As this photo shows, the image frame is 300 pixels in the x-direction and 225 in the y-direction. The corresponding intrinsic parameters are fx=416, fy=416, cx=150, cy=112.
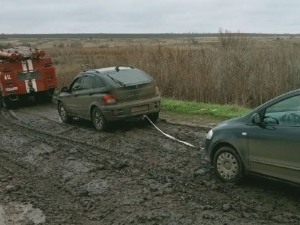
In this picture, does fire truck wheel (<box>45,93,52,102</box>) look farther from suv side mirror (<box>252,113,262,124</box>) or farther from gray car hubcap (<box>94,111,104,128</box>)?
suv side mirror (<box>252,113,262,124</box>)

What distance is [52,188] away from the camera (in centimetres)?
724

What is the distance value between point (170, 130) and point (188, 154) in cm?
256

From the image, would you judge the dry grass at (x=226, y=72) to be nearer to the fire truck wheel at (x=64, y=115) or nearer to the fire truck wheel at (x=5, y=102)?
the fire truck wheel at (x=64, y=115)

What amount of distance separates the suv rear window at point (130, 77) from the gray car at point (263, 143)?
492 cm

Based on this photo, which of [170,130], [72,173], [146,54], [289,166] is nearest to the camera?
[289,166]

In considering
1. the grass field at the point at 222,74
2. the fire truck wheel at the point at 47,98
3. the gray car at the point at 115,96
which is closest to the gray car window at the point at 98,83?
the gray car at the point at 115,96

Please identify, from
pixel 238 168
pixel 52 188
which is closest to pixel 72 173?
pixel 52 188

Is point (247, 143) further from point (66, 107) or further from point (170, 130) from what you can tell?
point (66, 107)

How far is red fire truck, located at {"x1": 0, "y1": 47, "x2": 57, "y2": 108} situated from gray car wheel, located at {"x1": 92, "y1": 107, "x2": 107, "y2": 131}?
308 inches

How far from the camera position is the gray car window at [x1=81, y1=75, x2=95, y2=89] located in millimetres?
12053

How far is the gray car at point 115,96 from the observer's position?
1120 centimetres

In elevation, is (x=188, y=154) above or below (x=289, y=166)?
below

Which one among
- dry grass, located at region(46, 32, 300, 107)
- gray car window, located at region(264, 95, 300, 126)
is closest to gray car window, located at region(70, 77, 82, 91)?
dry grass, located at region(46, 32, 300, 107)

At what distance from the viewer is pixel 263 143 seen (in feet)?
19.7
